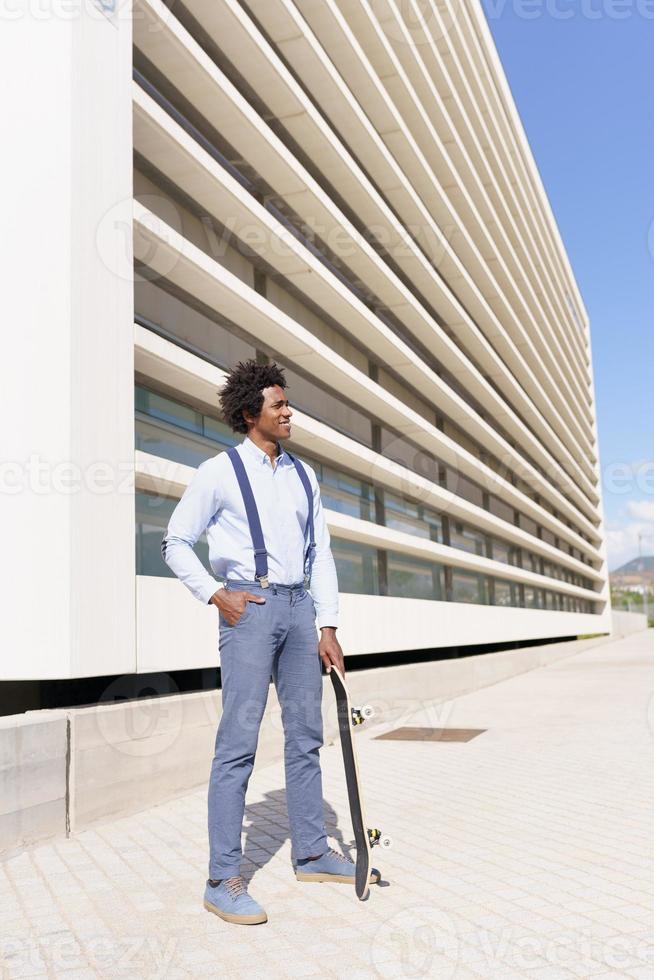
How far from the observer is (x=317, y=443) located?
12.1 metres

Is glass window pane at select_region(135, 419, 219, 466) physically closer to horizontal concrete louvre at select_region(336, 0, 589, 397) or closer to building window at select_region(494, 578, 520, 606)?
horizontal concrete louvre at select_region(336, 0, 589, 397)

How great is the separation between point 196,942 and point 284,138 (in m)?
11.7

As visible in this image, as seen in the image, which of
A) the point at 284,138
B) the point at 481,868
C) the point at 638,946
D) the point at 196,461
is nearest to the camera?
the point at 638,946

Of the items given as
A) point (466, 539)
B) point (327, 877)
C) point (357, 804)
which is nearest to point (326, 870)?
point (327, 877)

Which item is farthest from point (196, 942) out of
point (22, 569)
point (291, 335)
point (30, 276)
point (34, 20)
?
point (291, 335)

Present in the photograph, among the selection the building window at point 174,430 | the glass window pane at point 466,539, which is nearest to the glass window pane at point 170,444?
the building window at point 174,430

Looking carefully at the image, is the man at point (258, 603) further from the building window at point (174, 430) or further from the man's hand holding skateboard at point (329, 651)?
the building window at point (174, 430)

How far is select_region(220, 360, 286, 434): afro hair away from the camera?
4.34 m

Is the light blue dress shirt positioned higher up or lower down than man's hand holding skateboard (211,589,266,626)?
higher up

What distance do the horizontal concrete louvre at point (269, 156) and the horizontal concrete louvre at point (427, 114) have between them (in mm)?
3095

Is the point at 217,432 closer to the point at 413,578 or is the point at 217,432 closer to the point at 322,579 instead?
→ the point at 322,579

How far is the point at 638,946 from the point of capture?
3354 mm

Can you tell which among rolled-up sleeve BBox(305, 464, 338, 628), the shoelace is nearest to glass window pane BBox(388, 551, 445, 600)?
rolled-up sleeve BBox(305, 464, 338, 628)

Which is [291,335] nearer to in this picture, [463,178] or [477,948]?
[477,948]
